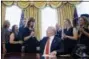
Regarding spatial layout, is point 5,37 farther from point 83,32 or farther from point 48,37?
point 83,32

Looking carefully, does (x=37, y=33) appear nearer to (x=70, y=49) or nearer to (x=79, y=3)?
(x=70, y=49)

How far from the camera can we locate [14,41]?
1736 mm

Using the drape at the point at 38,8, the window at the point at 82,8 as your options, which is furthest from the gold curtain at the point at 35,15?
the window at the point at 82,8

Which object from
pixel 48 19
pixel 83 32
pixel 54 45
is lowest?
pixel 54 45

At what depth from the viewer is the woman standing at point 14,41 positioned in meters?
1.73

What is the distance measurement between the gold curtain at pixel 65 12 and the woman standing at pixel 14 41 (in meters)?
0.38

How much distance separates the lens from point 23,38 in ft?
5.73

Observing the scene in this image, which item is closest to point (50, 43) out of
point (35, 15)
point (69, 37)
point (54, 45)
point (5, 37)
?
point (54, 45)

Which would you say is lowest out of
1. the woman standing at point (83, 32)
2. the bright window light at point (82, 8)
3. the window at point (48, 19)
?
the woman standing at point (83, 32)

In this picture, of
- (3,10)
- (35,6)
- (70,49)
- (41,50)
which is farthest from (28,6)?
(70,49)

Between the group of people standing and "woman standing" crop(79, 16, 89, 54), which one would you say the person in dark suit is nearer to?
the group of people standing

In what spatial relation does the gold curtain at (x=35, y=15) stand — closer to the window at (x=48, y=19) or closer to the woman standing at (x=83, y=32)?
the window at (x=48, y=19)

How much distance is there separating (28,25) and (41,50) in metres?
0.24

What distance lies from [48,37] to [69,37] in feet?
0.59
